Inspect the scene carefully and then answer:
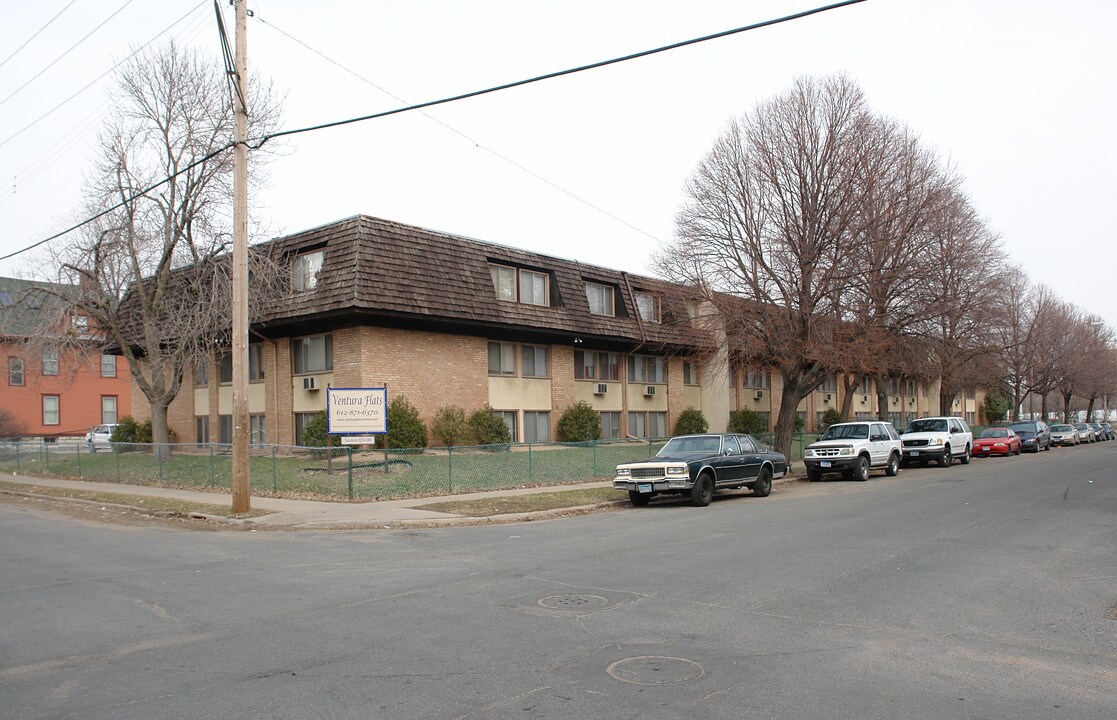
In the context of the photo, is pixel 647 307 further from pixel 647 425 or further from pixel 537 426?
pixel 537 426

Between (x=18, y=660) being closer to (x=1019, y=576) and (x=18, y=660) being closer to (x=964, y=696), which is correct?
(x=964, y=696)

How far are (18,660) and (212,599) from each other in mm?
2310

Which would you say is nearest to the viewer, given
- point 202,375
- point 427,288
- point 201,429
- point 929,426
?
point 427,288

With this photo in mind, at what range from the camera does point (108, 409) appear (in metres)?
57.6

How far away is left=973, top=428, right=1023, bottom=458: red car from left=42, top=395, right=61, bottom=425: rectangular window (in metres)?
53.4

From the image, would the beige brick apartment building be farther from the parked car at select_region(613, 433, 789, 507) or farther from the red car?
the red car

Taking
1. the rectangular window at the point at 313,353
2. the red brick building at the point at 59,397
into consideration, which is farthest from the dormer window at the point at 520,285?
the red brick building at the point at 59,397

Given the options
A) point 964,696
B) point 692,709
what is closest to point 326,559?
point 692,709

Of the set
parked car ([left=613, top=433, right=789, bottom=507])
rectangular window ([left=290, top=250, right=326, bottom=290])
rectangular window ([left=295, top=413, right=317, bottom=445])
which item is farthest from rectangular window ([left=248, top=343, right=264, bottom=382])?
parked car ([left=613, top=433, right=789, bottom=507])

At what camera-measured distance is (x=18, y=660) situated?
21.7 ft

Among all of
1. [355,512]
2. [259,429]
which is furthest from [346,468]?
[259,429]

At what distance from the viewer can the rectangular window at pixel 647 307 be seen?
1422 inches

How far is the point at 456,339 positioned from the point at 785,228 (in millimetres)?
11437

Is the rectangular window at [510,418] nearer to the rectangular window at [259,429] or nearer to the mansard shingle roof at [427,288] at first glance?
the mansard shingle roof at [427,288]
